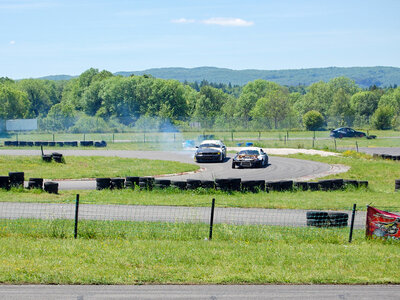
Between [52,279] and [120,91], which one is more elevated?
[120,91]

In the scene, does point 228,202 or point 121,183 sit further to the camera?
point 121,183

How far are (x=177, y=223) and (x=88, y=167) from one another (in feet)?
66.2

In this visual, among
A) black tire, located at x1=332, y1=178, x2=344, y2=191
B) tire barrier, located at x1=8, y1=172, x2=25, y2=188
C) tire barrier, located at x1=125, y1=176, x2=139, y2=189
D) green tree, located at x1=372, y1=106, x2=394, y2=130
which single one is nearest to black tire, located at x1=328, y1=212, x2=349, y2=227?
black tire, located at x1=332, y1=178, x2=344, y2=191

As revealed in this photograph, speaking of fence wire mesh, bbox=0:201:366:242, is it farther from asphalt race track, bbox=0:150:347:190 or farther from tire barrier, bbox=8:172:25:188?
asphalt race track, bbox=0:150:347:190

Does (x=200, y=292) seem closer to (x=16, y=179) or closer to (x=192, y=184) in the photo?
(x=192, y=184)

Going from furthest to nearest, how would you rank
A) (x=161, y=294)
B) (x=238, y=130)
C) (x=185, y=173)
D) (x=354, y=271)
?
(x=238, y=130)
(x=185, y=173)
(x=354, y=271)
(x=161, y=294)

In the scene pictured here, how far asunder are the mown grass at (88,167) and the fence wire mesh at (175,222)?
10.8m

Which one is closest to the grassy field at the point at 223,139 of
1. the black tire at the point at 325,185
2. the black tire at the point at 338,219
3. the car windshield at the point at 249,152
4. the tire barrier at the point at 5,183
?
the car windshield at the point at 249,152

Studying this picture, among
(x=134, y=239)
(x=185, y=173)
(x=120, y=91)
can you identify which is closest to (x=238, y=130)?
(x=185, y=173)

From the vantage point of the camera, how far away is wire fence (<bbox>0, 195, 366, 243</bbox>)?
1332 centimetres

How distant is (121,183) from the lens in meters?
23.3

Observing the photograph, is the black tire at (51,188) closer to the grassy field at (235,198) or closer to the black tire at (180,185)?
the grassy field at (235,198)

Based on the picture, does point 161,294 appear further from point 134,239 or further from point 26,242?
point 26,242

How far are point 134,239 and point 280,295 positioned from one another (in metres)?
4.72
